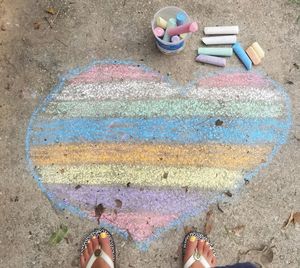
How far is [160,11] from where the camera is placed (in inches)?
132

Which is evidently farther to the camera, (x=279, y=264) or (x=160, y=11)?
(x=160, y=11)

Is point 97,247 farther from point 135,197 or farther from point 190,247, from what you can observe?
point 190,247

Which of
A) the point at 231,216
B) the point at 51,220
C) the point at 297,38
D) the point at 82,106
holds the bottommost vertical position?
the point at 51,220

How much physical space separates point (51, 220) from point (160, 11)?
5.41ft

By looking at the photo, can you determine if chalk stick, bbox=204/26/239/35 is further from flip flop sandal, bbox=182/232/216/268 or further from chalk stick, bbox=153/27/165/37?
flip flop sandal, bbox=182/232/216/268

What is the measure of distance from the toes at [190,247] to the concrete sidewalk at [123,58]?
61mm

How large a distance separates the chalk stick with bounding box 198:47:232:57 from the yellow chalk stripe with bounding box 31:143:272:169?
0.69 meters

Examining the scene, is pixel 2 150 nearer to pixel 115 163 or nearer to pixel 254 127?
pixel 115 163

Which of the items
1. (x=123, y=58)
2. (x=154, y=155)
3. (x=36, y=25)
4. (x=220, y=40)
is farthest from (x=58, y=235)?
(x=220, y=40)

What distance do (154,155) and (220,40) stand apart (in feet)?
3.22

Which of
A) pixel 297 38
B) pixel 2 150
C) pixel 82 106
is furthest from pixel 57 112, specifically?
pixel 297 38

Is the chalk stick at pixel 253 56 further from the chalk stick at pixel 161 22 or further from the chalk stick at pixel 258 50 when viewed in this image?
the chalk stick at pixel 161 22

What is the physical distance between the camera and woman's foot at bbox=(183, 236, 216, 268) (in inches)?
125

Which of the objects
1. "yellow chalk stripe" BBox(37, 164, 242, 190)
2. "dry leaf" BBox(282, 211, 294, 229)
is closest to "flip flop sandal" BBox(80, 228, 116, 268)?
"yellow chalk stripe" BBox(37, 164, 242, 190)
